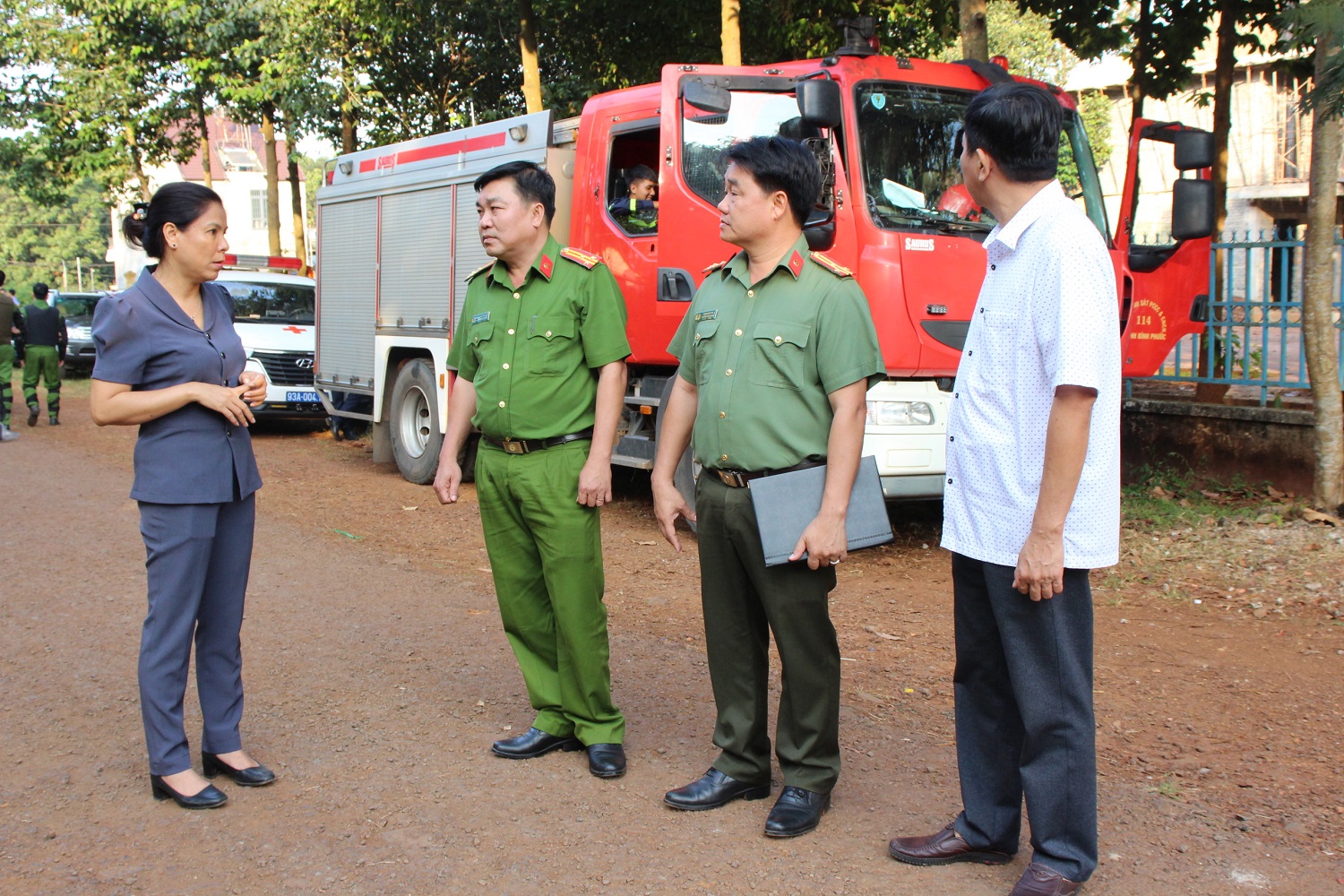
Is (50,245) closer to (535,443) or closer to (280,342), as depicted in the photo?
(280,342)

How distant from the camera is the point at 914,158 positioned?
673 centimetres

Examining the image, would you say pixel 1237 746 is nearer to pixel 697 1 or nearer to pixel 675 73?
pixel 675 73

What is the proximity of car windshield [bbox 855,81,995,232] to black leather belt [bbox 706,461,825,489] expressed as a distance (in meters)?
3.41

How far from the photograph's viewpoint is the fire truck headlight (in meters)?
6.70

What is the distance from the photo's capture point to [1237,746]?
424 cm

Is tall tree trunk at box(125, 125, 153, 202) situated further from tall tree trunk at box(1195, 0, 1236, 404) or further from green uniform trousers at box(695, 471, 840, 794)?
green uniform trousers at box(695, 471, 840, 794)

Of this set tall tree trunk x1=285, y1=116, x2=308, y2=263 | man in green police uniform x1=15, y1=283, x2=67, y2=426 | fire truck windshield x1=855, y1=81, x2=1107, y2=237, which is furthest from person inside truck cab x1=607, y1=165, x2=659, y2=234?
tall tree trunk x1=285, y1=116, x2=308, y2=263

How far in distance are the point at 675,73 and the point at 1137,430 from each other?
15.2 ft

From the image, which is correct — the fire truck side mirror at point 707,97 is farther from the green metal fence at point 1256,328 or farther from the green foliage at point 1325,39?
the green metal fence at point 1256,328

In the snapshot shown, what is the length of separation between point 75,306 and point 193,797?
27.0 metres

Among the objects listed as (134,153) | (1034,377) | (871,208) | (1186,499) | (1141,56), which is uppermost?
(134,153)

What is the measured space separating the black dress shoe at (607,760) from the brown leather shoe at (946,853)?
1.02 meters

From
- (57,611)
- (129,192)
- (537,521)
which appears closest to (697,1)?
(57,611)

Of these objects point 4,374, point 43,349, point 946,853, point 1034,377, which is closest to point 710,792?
point 946,853
